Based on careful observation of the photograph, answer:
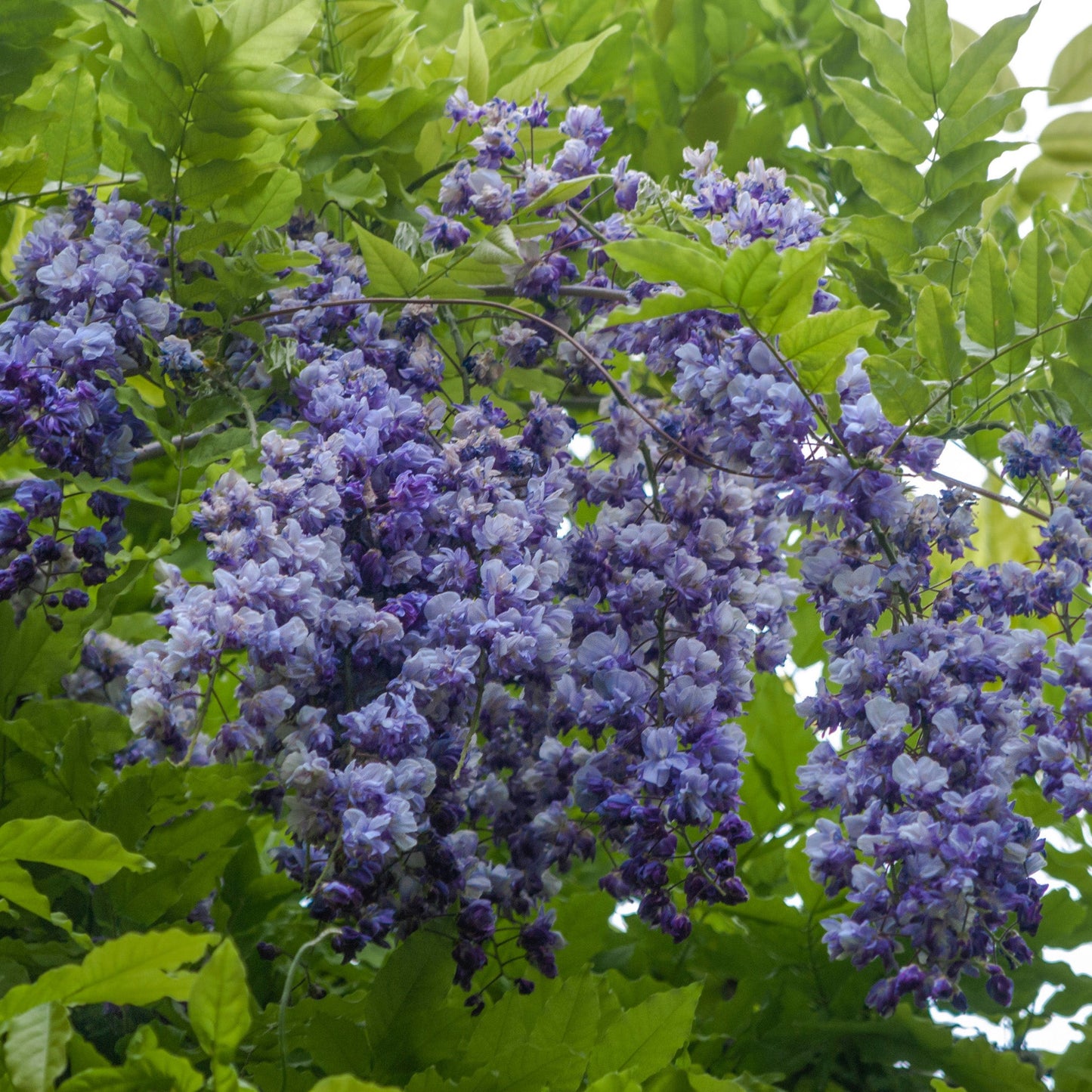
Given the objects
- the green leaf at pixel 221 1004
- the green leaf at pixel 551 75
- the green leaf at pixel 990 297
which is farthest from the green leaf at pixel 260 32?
the green leaf at pixel 221 1004

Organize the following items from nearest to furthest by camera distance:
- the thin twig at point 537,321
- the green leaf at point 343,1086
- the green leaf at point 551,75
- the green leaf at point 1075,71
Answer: the green leaf at point 343,1086, the thin twig at point 537,321, the green leaf at point 551,75, the green leaf at point 1075,71

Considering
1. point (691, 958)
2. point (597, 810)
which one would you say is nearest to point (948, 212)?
point (597, 810)

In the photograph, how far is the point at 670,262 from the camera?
2.33 feet

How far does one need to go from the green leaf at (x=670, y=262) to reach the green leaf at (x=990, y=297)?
0.25 meters

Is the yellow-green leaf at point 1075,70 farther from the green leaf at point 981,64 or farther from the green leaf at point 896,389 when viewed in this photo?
the green leaf at point 896,389

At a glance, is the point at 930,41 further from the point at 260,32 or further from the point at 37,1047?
the point at 37,1047

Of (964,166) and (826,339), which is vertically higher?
(964,166)

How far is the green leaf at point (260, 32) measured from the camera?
2.74 ft

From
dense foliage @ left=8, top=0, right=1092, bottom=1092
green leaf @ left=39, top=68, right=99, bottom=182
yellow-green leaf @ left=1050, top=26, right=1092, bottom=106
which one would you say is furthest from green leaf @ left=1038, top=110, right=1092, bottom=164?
green leaf @ left=39, top=68, right=99, bottom=182

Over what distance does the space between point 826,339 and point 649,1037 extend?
45 cm

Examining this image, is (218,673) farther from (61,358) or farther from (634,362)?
(634,362)

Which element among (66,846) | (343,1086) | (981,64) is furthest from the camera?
(981,64)

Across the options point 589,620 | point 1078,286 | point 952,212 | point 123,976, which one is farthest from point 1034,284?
point 123,976

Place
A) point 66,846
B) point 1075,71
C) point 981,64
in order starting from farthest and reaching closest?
point 1075,71, point 981,64, point 66,846
